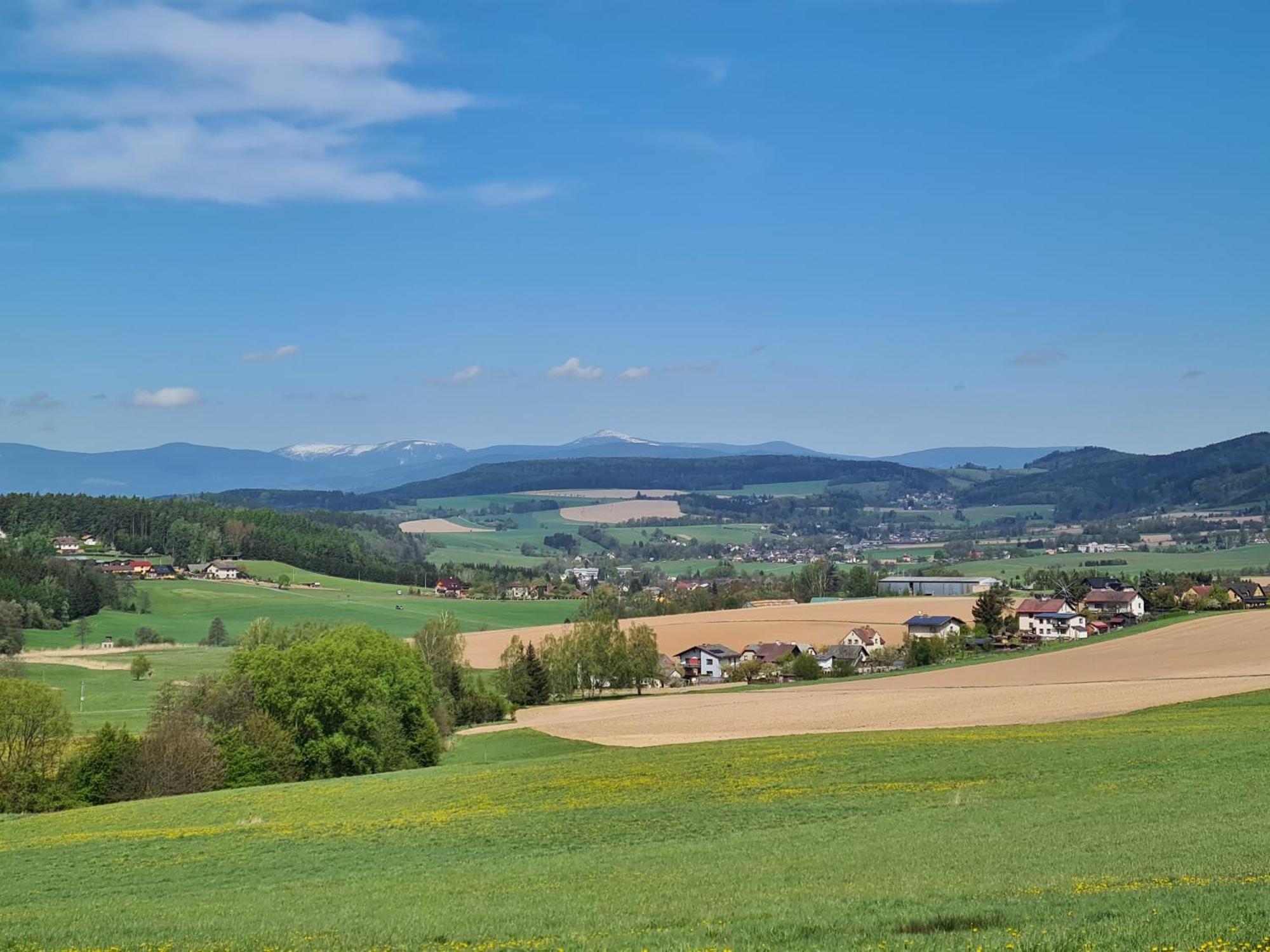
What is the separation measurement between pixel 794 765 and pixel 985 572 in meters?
162

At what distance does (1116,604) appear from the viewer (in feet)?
442

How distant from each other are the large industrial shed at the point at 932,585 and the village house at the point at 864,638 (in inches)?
2165

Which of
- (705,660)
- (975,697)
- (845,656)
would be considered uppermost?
(975,697)

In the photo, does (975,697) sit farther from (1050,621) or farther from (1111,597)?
(1111,597)

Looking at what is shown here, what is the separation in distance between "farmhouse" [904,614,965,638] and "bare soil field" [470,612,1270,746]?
26138 millimetres

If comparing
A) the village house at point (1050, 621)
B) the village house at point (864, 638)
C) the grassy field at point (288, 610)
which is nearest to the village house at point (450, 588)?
the grassy field at point (288, 610)

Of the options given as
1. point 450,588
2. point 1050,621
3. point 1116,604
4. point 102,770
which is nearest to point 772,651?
point 1050,621

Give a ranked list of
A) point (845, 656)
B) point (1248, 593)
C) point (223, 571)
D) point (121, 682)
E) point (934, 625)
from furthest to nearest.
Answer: point (223, 571) → point (1248, 593) → point (934, 625) → point (845, 656) → point (121, 682)

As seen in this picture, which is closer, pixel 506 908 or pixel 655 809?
pixel 506 908

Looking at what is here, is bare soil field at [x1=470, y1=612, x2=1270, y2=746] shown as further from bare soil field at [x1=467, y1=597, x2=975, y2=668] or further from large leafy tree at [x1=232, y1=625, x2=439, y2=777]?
bare soil field at [x1=467, y1=597, x2=975, y2=668]

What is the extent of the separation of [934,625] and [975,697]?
5906 cm

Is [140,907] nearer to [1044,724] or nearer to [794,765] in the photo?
[794,765]

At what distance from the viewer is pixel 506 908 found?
61.4ft

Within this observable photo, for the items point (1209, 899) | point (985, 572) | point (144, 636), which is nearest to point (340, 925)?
point (1209, 899)
